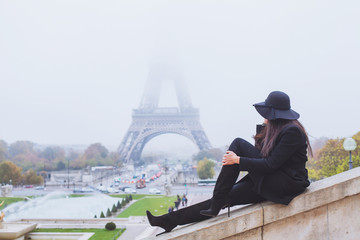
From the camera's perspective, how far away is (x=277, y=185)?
10.2 ft

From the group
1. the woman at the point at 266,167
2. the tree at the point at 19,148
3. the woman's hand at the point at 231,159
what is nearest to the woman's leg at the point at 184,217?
the woman at the point at 266,167

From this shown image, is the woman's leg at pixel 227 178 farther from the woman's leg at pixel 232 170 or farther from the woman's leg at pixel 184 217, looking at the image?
the woman's leg at pixel 184 217

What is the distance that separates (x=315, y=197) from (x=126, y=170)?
58085mm

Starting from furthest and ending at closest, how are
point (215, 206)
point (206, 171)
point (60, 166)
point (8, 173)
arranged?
point (60, 166)
point (206, 171)
point (8, 173)
point (215, 206)

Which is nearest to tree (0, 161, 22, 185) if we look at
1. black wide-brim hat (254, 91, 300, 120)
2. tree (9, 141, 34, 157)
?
tree (9, 141, 34, 157)

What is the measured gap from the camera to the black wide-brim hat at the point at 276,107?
3.32 m

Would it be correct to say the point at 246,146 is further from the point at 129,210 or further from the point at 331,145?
the point at 331,145

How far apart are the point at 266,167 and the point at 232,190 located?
1.50ft

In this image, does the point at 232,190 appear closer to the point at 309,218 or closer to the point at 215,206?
the point at 215,206

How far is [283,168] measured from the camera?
319 centimetres

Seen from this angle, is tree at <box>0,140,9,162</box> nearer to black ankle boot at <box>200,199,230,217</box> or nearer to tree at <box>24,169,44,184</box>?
tree at <box>24,169,44,184</box>

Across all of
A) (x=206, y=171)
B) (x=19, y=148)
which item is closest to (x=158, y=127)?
(x=206, y=171)

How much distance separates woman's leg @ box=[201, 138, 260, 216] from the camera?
128 inches

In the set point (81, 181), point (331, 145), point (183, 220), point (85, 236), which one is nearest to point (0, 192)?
point (81, 181)
